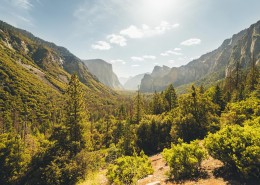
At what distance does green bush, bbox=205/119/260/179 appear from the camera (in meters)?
13.5

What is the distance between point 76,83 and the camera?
126 feet

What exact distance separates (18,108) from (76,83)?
366ft

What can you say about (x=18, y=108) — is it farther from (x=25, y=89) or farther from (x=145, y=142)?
(x=145, y=142)

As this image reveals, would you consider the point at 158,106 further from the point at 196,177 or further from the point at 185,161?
the point at 196,177

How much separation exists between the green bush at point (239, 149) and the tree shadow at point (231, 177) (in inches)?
11.8

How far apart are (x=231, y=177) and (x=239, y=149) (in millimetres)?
2385

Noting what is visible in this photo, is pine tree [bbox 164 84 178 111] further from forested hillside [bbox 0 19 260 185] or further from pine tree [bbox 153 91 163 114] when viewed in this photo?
pine tree [bbox 153 91 163 114]

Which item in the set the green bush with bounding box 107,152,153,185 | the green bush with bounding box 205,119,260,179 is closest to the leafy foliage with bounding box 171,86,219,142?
the green bush with bounding box 107,152,153,185

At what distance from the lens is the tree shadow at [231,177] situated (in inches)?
549

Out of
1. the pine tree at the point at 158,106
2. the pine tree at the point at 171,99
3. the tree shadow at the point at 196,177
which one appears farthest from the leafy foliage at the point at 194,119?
the pine tree at the point at 158,106

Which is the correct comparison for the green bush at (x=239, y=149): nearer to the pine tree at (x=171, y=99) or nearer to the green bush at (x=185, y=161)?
the green bush at (x=185, y=161)

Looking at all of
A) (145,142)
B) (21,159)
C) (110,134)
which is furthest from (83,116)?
(110,134)

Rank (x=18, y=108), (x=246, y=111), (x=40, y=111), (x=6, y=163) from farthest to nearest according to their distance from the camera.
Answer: (x=40, y=111)
(x=18, y=108)
(x=6, y=163)
(x=246, y=111)

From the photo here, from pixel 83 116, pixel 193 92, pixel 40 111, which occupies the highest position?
pixel 193 92
